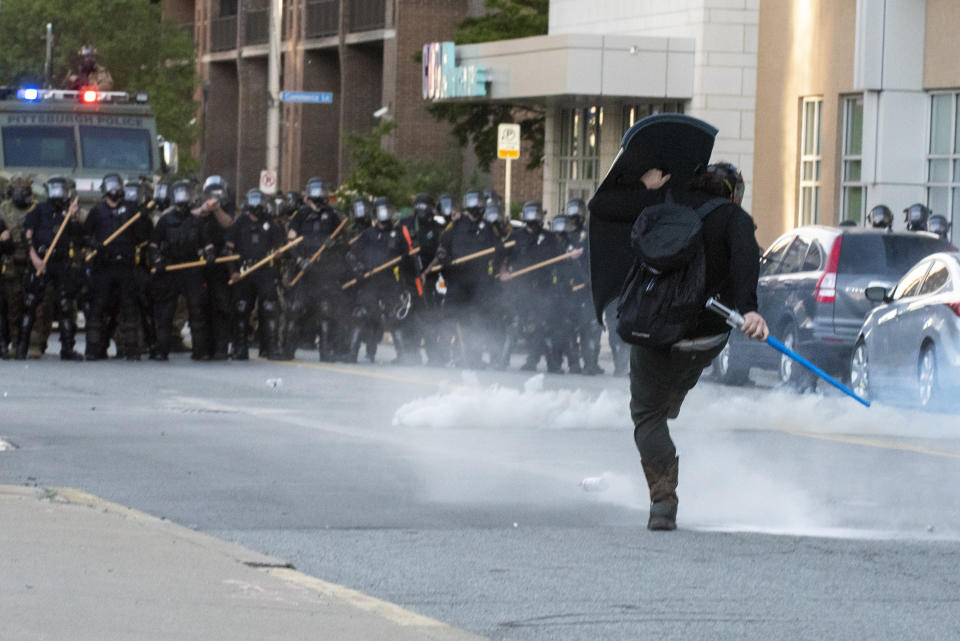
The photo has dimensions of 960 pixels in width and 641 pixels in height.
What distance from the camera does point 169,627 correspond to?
245 inches

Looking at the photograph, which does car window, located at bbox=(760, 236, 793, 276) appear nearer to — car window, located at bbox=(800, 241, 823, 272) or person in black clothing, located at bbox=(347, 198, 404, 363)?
car window, located at bbox=(800, 241, 823, 272)

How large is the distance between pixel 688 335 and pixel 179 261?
1326 cm

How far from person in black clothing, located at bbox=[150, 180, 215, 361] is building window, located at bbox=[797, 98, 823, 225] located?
456 inches

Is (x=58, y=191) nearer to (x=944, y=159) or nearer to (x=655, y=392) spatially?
(x=944, y=159)

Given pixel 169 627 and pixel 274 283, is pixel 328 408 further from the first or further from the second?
pixel 169 627

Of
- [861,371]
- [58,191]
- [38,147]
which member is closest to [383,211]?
[58,191]

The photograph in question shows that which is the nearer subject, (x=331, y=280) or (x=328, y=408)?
(x=328, y=408)

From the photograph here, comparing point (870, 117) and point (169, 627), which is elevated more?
point (870, 117)

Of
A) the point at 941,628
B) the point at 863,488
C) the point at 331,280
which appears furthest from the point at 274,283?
the point at 941,628

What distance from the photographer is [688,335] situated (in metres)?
8.94

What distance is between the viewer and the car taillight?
1922cm

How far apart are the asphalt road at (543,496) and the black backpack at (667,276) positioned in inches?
36.4

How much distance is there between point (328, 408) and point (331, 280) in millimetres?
6909

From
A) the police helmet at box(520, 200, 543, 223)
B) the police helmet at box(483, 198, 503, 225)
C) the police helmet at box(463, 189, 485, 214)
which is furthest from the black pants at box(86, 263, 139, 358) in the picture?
the police helmet at box(520, 200, 543, 223)
